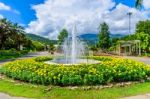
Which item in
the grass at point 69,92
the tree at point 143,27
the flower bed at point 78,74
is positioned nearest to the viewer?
the grass at point 69,92

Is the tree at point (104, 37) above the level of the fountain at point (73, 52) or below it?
above

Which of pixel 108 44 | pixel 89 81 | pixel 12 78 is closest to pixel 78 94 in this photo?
pixel 89 81

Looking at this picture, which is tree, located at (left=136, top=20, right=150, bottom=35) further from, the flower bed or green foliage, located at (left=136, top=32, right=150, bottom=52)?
the flower bed

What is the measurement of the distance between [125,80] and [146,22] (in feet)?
210

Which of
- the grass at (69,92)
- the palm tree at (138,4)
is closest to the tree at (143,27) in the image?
the palm tree at (138,4)

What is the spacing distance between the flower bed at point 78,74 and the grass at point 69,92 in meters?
0.38

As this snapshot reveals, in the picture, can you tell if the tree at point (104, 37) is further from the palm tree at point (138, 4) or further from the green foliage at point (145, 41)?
the palm tree at point (138, 4)

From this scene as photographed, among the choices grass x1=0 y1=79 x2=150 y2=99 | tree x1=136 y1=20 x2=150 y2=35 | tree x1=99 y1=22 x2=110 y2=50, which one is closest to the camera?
grass x1=0 y1=79 x2=150 y2=99

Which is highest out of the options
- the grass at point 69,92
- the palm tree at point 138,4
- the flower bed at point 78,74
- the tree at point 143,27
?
the tree at point 143,27

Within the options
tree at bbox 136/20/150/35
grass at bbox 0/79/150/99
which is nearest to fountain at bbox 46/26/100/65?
grass at bbox 0/79/150/99

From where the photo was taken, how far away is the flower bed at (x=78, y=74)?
475 inches

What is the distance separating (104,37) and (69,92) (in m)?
76.4

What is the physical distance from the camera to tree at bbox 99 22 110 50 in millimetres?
87062

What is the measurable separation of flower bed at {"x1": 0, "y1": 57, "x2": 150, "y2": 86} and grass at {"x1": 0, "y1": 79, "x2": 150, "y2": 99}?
1.25ft
